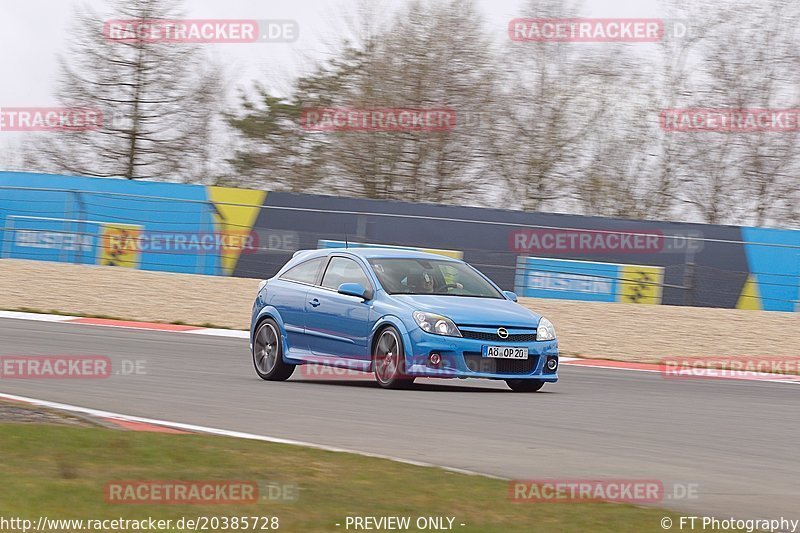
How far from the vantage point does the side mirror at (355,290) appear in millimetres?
12922

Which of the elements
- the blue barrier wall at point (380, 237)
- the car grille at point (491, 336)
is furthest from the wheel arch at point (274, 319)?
the blue barrier wall at point (380, 237)

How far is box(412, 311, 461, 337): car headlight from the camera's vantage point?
1230 centimetres

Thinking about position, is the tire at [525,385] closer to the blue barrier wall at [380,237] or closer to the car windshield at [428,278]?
the car windshield at [428,278]

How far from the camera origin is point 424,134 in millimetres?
35562

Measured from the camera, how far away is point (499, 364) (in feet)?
40.9

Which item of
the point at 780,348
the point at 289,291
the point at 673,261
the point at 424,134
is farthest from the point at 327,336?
the point at 424,134

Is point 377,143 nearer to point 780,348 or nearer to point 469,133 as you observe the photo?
point 469,133

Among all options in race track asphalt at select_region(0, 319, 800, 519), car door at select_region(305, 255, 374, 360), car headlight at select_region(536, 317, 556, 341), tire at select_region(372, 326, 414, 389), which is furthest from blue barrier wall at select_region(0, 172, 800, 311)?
tire at select_region(372, 326, 414, 389)

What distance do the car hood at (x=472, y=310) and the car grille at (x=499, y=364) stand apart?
31 cm

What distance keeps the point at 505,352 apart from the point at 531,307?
10804 millimetres

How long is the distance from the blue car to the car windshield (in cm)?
1

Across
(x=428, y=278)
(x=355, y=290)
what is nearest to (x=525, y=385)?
(x=428, y=278)

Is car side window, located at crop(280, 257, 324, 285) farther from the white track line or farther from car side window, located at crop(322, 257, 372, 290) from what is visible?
the white track line

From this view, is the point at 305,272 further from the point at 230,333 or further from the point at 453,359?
the point at 230,333
